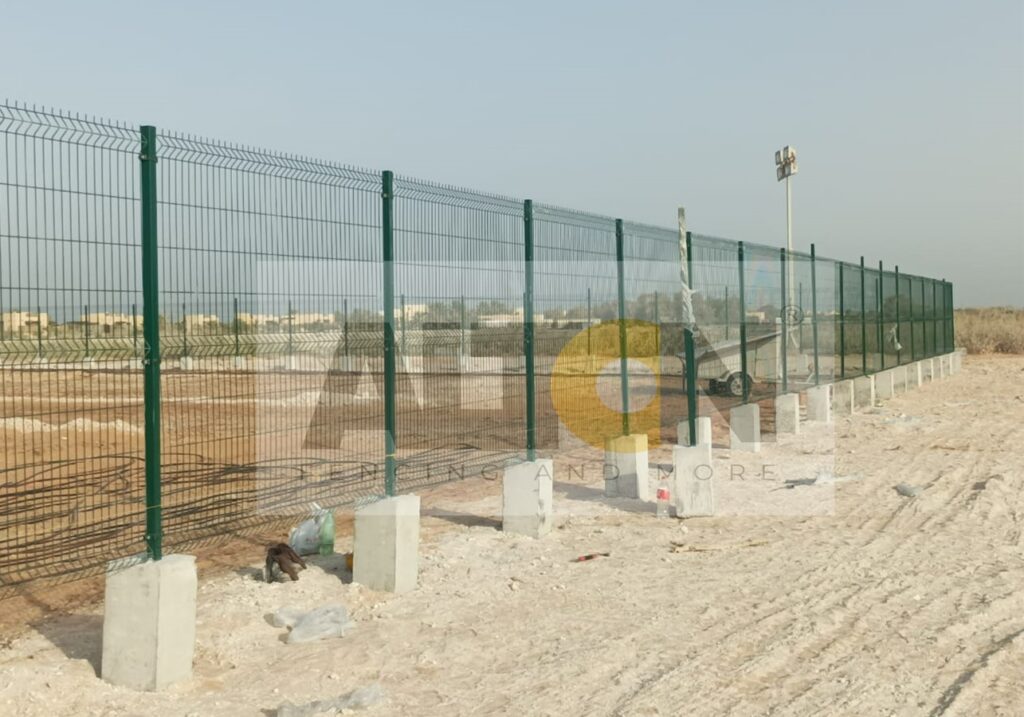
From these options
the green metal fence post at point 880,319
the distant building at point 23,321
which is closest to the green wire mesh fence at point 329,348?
the distant building at point 23,321

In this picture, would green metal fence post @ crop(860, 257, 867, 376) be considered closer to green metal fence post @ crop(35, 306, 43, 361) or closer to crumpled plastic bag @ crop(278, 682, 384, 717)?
crumpled plastic bag @ crop(278, 682, 384, 717)

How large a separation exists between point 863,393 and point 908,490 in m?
9.82

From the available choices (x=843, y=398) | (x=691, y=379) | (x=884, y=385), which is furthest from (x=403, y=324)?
(x=884, y=385)

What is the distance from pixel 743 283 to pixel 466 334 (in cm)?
751

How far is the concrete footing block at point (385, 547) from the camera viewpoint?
22.2 feet

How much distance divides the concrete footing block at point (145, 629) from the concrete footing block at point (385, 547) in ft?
5.98

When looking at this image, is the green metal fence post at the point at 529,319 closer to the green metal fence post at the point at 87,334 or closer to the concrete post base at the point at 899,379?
the green metal fence post at the point at 87,334

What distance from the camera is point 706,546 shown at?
8227 millimetres

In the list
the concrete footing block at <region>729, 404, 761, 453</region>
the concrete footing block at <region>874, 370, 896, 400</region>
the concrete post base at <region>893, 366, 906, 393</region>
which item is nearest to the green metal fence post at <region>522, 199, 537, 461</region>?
the concrete footing block at <region>729, 404, 761, 453</region>

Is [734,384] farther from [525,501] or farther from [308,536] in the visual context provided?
[308,536]

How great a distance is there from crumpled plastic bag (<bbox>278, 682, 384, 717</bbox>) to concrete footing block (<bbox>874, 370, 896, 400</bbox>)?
703 inches

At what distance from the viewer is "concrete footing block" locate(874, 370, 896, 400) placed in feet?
68.9

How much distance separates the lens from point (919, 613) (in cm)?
621

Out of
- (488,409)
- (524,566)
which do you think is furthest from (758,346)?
(524,566)
